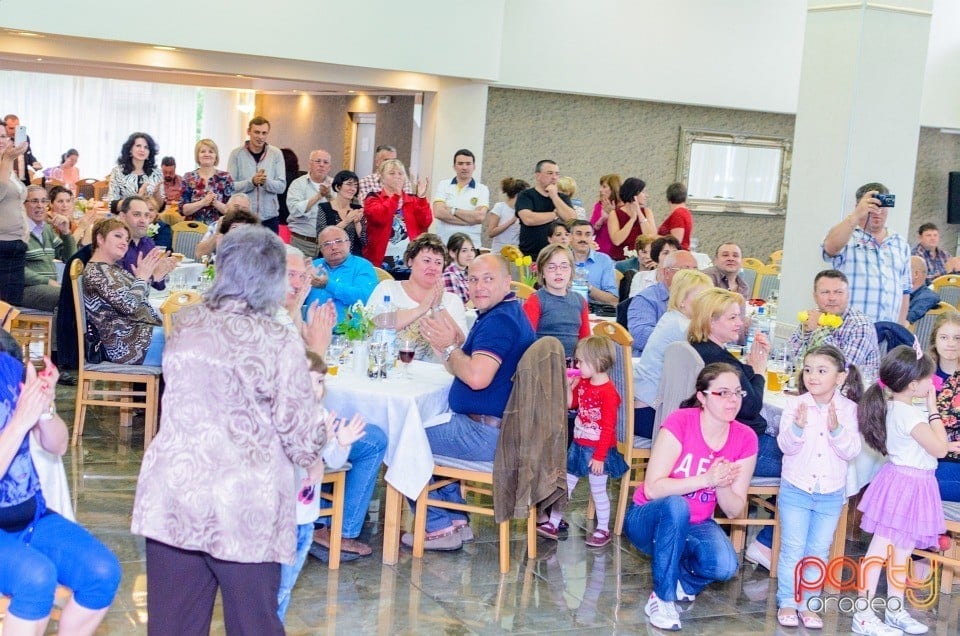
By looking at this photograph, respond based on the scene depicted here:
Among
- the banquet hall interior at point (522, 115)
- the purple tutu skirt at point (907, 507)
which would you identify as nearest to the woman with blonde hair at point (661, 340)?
the banquet hall interior at point (522, 115)

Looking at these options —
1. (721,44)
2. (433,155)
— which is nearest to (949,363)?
(433,155)

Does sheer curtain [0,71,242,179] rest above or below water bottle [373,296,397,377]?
above

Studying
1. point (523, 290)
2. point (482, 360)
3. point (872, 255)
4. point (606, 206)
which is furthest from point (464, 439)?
point (606, 206)

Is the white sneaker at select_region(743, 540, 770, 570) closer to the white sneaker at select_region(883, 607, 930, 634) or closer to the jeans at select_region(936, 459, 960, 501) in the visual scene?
the white sneaker at select_region(883, 607, 930, 634)

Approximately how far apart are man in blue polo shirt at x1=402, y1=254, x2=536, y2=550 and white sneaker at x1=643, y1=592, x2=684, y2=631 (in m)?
0.92

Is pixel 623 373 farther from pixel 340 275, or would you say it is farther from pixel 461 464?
pixel 340 275

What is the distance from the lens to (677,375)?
5035 millimetres

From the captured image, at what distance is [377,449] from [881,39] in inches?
156

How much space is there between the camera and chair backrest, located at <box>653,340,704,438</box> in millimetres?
4949

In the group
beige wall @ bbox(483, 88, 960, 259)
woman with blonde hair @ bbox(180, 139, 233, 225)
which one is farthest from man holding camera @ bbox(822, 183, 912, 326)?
beige wall @ bbox(483, 88, 960, 259)

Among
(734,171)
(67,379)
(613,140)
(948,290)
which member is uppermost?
(613,140)

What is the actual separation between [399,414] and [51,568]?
194 cm

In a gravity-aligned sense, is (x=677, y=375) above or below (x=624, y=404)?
above

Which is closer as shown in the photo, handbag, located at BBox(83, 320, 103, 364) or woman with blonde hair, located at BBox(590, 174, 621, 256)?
handbag, located at BBox(83, 320, 103, 364)
